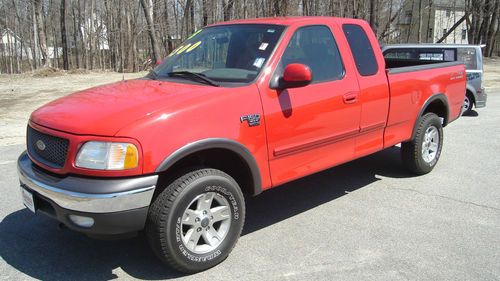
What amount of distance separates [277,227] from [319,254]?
2.19ft

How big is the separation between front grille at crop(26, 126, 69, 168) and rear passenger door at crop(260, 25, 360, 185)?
1.61 metres

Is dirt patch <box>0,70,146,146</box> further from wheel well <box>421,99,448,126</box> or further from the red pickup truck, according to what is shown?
wheel well <box>421,99,448,126</box>

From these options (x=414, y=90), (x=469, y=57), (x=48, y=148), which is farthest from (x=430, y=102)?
(x=469, y=57)

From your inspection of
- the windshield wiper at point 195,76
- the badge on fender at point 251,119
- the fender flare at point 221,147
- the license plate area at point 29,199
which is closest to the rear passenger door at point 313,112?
the badge on fender at point 251,119

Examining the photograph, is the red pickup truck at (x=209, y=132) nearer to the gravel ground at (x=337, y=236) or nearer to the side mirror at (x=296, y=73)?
the side mirror at (x=296, y=73)

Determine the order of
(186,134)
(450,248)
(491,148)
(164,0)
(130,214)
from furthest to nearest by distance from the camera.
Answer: (164,0)
(491,148)
(450,248)
(186,134)
(130,214)

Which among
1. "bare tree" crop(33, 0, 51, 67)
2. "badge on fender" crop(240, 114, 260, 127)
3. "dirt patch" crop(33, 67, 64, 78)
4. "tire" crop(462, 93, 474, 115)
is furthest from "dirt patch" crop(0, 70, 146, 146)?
"tire" crop(462, 93, 474, 115)

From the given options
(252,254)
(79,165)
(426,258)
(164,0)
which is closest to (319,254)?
(252,254)

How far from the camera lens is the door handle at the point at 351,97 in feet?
14.9

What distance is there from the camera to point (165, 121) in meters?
3.24

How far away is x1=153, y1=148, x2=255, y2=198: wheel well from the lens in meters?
3.45

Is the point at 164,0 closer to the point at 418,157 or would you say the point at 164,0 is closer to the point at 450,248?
the point at 418,157

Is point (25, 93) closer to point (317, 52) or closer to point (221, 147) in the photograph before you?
point (317, 52)

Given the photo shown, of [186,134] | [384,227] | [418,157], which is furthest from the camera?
[418,157]
